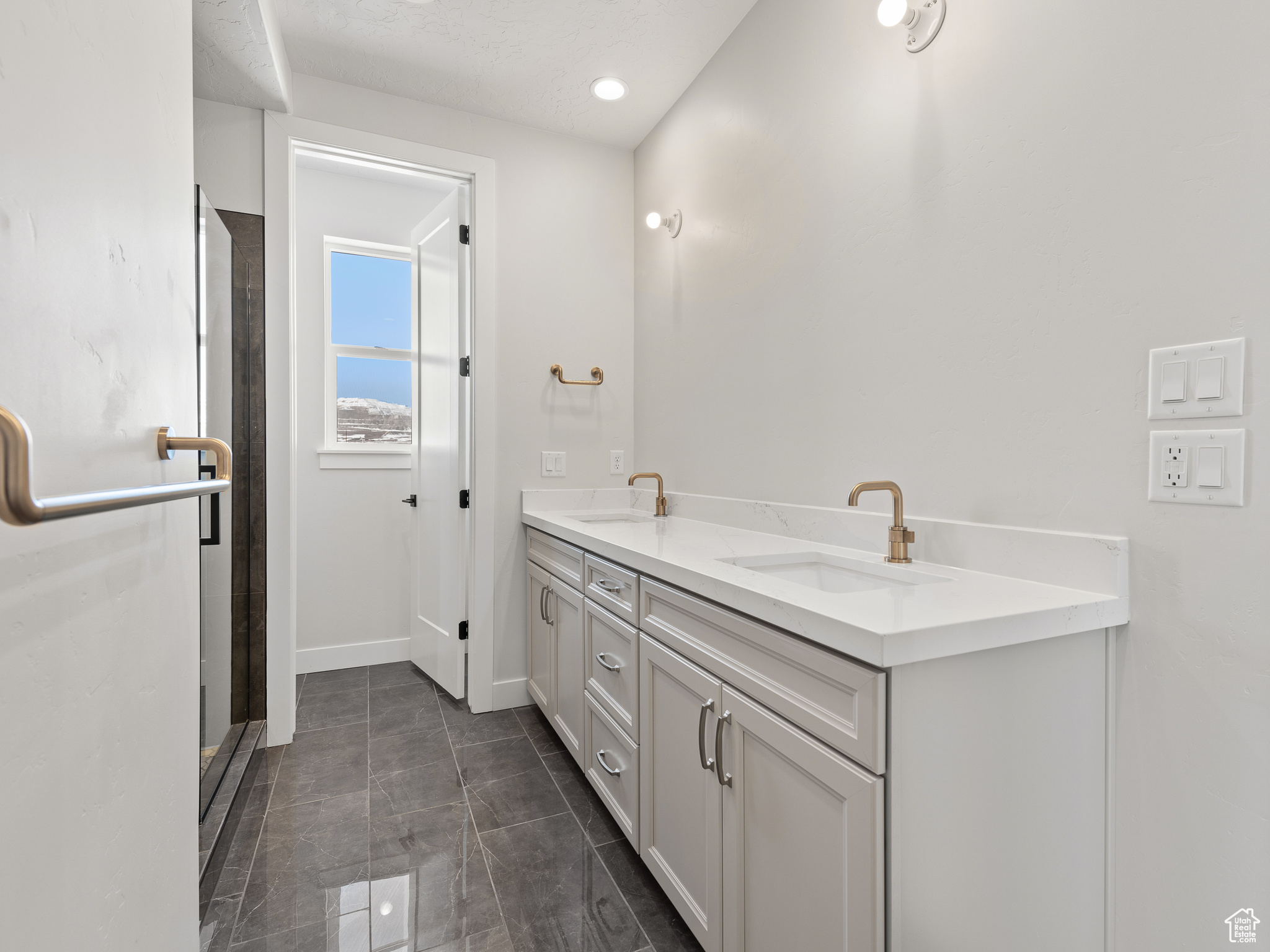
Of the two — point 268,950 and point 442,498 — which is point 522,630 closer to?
point 442,498

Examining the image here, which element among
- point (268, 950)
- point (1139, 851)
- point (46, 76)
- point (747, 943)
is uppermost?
point (46, 76)

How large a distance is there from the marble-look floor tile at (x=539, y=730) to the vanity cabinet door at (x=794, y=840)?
3.91 ft

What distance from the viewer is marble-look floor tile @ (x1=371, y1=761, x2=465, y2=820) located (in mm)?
Answer: 1818

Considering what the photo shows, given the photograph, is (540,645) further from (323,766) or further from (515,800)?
(323,766)

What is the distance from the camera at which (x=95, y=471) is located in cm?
63

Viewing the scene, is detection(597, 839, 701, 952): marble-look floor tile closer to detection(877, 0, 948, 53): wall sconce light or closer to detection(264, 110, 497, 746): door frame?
detection(264, 110, 497, 746): door frame

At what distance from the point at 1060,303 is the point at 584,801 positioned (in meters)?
1.82

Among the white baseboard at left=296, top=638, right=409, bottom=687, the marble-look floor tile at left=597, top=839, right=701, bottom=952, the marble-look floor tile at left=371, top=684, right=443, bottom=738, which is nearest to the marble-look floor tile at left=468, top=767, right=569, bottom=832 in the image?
the marble-look floor tile at left=597, top=839, right=701, bottom=952

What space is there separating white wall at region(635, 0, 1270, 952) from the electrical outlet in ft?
3.54

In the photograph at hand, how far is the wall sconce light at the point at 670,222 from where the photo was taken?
2.36 m

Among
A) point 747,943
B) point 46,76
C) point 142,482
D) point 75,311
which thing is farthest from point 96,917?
point 747,943

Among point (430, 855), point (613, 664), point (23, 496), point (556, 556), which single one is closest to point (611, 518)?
point (556, 556)

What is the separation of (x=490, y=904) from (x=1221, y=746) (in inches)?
58.4

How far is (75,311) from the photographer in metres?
0.60
